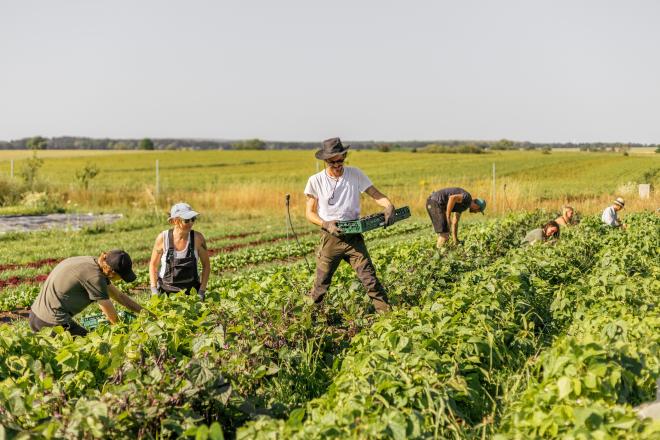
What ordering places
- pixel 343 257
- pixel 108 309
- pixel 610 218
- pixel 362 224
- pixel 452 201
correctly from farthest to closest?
1. pixel 610 218
2. pixel 452 201
3. pixel 343 257
4. pixel 362 224
5. pixel 108 309

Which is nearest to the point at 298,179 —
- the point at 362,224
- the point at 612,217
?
the point at 612,217

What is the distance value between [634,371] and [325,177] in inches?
131

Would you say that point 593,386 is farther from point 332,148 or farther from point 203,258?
point 203,258

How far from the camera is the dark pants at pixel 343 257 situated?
6.47m

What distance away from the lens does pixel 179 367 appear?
4270 mm

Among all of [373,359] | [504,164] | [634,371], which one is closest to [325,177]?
[373,359]

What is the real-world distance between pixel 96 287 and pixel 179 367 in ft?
5.14

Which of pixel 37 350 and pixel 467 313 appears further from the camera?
pixel 467 313

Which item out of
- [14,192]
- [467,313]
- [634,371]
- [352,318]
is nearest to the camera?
[634,371]

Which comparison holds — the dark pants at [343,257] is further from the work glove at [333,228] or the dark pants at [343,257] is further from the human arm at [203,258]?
the human arm at [203,258]

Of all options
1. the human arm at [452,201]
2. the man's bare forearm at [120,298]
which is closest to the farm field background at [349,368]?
the man's bare forearm at [120,298]

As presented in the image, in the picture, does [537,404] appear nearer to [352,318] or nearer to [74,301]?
[352,318]

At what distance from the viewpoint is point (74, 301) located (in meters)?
5.66

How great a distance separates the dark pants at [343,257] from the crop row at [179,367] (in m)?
0.28
